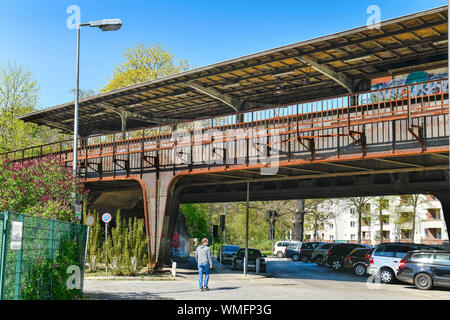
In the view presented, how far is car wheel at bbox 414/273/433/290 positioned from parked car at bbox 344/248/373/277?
20.2ft

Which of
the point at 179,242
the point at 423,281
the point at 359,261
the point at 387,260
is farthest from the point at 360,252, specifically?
the point at 179,242

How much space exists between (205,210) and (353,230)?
50.2 metres


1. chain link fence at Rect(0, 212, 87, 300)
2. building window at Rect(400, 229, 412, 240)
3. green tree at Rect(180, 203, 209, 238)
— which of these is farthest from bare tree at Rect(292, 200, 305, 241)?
chain link fence at Rect(0, 212, 87, 300)

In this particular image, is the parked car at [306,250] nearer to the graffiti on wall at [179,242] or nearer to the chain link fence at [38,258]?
the graffiti on wall at [179,242]

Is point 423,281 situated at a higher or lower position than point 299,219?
lower

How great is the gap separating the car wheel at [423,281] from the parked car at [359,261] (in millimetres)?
6151

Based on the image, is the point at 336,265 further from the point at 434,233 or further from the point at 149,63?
the point at 434,233

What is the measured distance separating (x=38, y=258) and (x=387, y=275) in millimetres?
17519

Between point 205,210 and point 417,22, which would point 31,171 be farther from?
point 205,210

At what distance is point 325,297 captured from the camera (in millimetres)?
16156

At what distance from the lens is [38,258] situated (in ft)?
34.0

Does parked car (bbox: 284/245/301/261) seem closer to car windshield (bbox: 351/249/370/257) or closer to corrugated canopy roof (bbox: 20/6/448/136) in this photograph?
car windshield (bbox: 351/249/370/257)

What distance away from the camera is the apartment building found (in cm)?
6756
